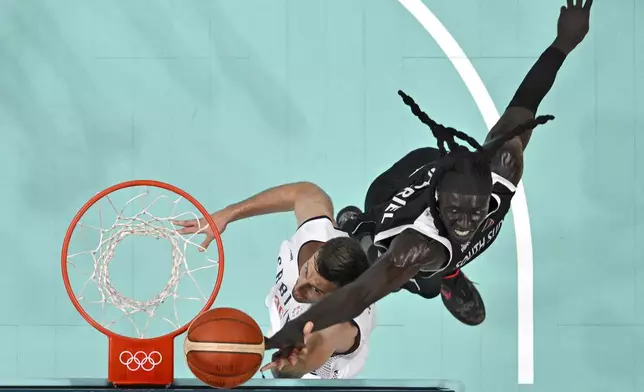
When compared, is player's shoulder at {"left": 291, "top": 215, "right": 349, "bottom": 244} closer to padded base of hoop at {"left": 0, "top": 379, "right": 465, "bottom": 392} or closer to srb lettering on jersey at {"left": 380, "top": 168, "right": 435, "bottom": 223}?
srb lettering on jersey at {"left": 380, "top": 168, "right": 435, "bottom": 223}

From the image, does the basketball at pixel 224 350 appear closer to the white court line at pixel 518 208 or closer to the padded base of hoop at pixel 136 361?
the padded base of hoop at pixel 136 361

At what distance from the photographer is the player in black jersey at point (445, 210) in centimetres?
327

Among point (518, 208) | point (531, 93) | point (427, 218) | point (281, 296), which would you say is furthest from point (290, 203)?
point (518, 208)

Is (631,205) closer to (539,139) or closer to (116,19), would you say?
(539,139)

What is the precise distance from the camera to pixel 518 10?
18.6ft

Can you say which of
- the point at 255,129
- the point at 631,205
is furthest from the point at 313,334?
the point at 631,205

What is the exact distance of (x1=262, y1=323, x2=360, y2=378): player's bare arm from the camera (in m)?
3.61

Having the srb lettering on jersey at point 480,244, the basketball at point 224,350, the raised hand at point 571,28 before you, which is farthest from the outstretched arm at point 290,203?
the raised hand at point 571,28

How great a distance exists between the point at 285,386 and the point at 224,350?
0.54 m

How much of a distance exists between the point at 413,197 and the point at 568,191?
2288 millimetres

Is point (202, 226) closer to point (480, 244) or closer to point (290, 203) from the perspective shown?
point (290, 203)

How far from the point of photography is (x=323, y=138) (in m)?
5.52

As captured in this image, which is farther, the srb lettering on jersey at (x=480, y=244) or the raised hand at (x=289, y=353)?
the srb lettering on jersey at (x=480, y=244)

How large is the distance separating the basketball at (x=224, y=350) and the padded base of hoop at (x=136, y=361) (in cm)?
31
